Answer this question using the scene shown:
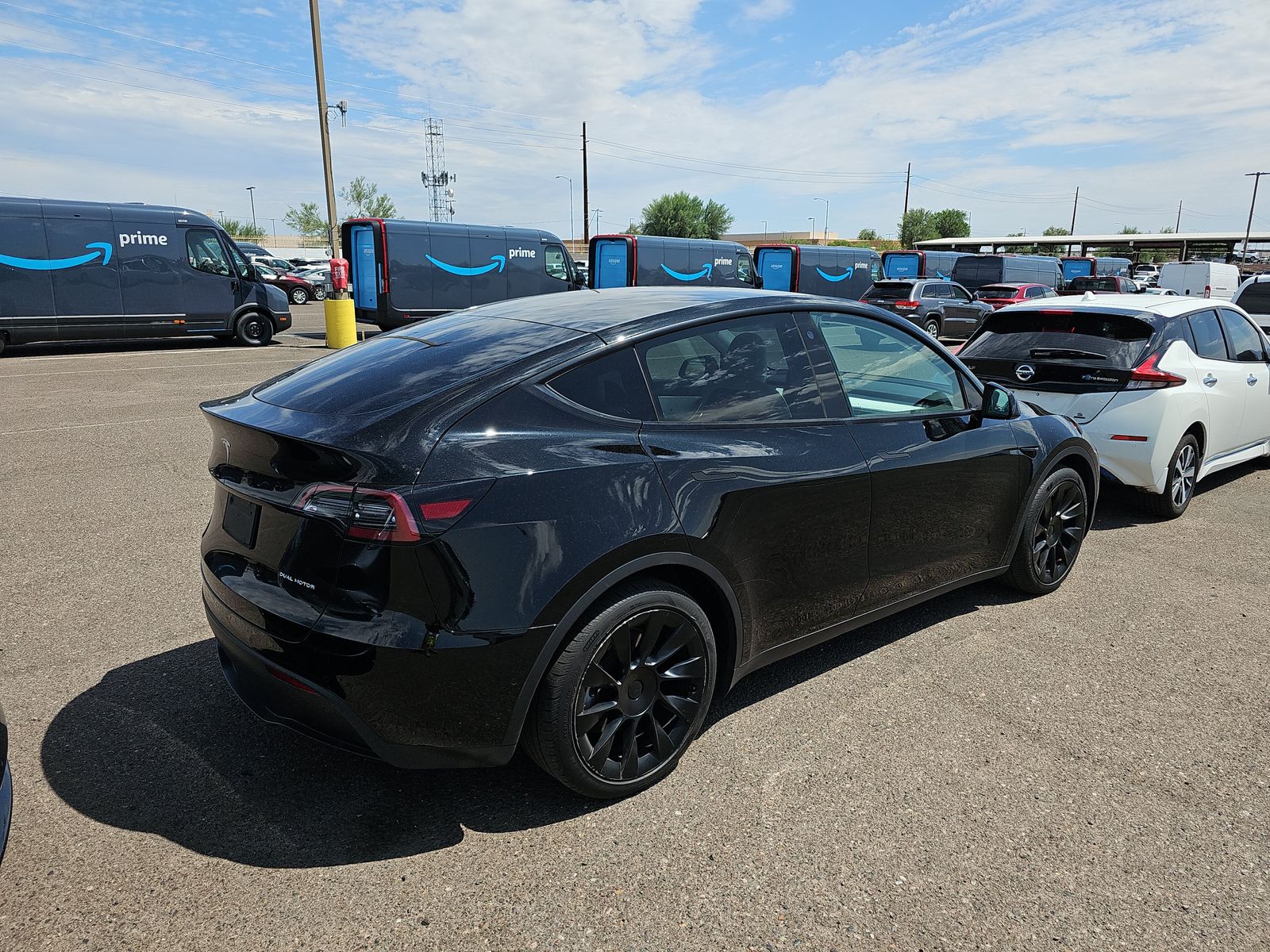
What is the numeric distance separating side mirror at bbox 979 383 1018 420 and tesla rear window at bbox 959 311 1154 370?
7.62 ft

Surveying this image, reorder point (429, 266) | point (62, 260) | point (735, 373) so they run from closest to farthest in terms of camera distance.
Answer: point (735, 373), point (62, 260), point (429, 266)

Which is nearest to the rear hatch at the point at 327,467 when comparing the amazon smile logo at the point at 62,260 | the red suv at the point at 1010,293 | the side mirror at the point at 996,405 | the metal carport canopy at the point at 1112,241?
the side mirror at the point at 996,405

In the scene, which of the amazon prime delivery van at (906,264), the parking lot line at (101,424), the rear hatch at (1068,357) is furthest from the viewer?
the amazon prime delivery van at (906,264)

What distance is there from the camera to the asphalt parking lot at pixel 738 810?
2275 millimetres

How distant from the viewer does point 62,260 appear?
1522 cm

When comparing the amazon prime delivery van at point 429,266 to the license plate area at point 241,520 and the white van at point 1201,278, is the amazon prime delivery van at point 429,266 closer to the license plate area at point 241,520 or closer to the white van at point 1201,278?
the license plate area at point 241,520

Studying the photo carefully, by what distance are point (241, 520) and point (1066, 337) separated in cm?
553

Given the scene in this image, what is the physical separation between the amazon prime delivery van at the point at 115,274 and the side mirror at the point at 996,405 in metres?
16.3

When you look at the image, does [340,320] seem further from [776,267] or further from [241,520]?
[776,267]

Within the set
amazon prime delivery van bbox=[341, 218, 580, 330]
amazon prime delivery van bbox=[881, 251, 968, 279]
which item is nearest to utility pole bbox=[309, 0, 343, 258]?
amazon prime delivery van bbox=[341, 218, 580, 330]

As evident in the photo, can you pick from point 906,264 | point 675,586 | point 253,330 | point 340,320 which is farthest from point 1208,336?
point 906,264

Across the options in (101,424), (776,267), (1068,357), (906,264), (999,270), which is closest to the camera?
(1068,357)

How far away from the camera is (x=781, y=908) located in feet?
7.64

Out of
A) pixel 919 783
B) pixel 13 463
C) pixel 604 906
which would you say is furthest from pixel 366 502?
pixel 13 463
